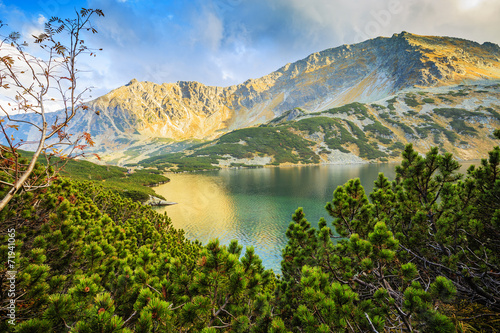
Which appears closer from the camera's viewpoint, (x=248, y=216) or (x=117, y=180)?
(x=248, y=216)

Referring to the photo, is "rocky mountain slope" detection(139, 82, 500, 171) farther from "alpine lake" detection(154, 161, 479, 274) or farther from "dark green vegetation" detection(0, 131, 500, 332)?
"dark green vegetation" detection(0, 131, 500, 332)

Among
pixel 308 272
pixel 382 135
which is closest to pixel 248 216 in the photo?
pixel 308 272

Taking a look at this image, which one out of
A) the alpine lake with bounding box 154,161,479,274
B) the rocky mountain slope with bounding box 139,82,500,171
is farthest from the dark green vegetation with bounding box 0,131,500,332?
the rocky mountain slope with bounding box 139,82,500,171

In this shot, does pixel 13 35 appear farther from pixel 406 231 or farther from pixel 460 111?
pixel 460 111

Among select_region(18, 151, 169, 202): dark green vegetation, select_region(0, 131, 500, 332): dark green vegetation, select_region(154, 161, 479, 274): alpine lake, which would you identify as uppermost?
select_region(0, 131, 500, 332): dark green vegetation

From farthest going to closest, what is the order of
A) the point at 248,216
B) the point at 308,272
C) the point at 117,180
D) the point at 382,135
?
the point at 382,135, the point at 117,180, the point at 248,216, the point at 308,272

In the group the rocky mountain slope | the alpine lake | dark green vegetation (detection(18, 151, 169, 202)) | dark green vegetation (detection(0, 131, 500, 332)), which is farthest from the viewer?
the rocky mountain slope

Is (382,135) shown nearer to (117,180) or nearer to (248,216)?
(248,216)

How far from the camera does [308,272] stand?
11.0 feet

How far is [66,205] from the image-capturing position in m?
5.28

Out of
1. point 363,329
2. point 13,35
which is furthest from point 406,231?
point 13,35

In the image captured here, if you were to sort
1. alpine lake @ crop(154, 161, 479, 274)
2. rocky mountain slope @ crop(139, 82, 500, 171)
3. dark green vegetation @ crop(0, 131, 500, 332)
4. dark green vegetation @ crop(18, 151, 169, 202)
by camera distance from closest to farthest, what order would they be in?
dark green vegetation @ crop(0, 131, 500, 332) → alpine lake @ crop(154, 161, 479, 274) → dark green vegetation @ crop(18, 151, 169, 202) → rocky mountain slope @ crop(139, 82, 500, 171)

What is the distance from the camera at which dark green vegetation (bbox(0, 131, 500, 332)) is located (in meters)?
2.65

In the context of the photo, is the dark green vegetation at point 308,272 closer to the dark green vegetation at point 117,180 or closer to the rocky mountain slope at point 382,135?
the dark green vegetation at point 117,180
